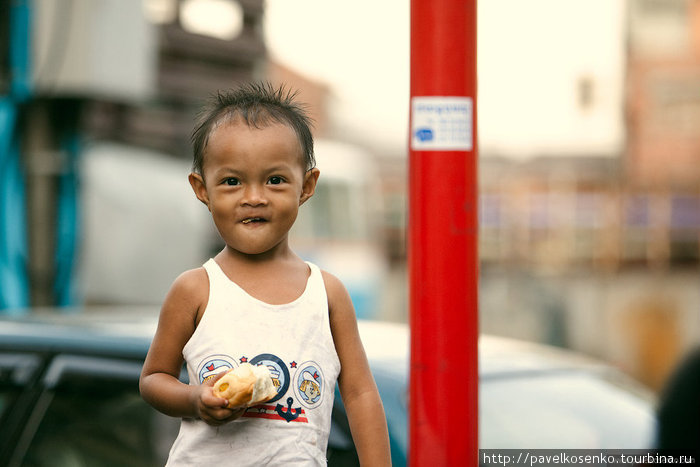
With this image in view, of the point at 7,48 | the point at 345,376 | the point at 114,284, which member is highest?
the point at 7,48

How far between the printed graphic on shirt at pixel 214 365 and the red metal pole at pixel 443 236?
1.36ft

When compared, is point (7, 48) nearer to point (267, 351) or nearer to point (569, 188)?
point (267, 351)

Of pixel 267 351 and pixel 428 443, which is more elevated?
pixel 267 351

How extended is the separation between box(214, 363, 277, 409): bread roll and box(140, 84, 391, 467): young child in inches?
3.2

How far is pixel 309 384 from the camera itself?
1.76 m

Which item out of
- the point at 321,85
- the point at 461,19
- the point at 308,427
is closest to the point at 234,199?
the point at 308,427

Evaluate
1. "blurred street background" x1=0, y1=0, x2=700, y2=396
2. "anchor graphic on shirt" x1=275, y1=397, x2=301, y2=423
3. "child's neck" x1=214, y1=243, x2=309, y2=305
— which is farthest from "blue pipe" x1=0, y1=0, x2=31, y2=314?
"anchor graphic on shirt" x1=275, y1=397, x2=301, y2=423

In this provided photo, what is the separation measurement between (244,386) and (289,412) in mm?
187

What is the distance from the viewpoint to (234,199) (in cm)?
180

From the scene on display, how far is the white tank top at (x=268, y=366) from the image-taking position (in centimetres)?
174

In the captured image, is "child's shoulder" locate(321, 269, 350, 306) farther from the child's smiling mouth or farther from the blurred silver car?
the blurred silver car

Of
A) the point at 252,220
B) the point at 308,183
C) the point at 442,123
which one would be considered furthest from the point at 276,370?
the point at 442,123

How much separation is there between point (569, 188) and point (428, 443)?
33.5 m

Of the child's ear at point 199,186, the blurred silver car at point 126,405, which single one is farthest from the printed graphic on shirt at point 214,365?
the blurred silver car at point 126,405
